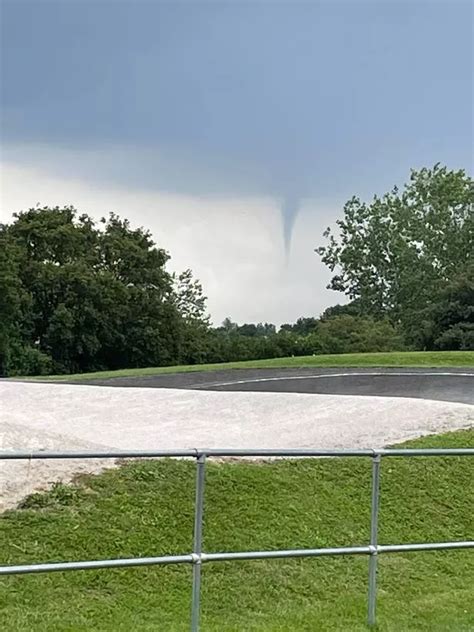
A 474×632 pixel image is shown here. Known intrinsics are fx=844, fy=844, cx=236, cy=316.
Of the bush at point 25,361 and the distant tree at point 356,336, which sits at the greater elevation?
the distant tree at point 356,336

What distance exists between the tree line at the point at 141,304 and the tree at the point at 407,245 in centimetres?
10

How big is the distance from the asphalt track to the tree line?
2049 cm

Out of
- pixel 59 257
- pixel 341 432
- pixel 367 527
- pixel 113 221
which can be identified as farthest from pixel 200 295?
pixel 367 527

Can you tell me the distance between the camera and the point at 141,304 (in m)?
→ 48.1

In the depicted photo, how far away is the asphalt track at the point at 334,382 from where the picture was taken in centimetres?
1792

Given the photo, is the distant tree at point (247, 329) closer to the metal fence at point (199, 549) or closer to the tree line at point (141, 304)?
the tree line at point (141, 304)

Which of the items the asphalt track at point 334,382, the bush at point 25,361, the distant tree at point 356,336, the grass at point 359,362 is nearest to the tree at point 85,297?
the bush at point 25,361

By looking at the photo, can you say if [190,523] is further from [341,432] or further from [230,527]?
[341,432]

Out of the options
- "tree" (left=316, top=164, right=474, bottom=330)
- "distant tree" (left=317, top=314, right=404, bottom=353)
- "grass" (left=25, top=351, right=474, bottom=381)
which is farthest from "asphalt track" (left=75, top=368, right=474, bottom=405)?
"tree" (left=316, top=164, right=474, bottom=330)

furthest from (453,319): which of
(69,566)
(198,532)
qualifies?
(69,566)

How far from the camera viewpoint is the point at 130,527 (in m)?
7.59

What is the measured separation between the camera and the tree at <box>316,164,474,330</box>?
57594 mm

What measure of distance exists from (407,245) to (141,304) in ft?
71.1

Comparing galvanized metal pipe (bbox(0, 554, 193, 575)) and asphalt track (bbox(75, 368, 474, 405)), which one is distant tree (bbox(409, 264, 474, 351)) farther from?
galvanized metal pipe (bbox(0, 554, 193, 575))
